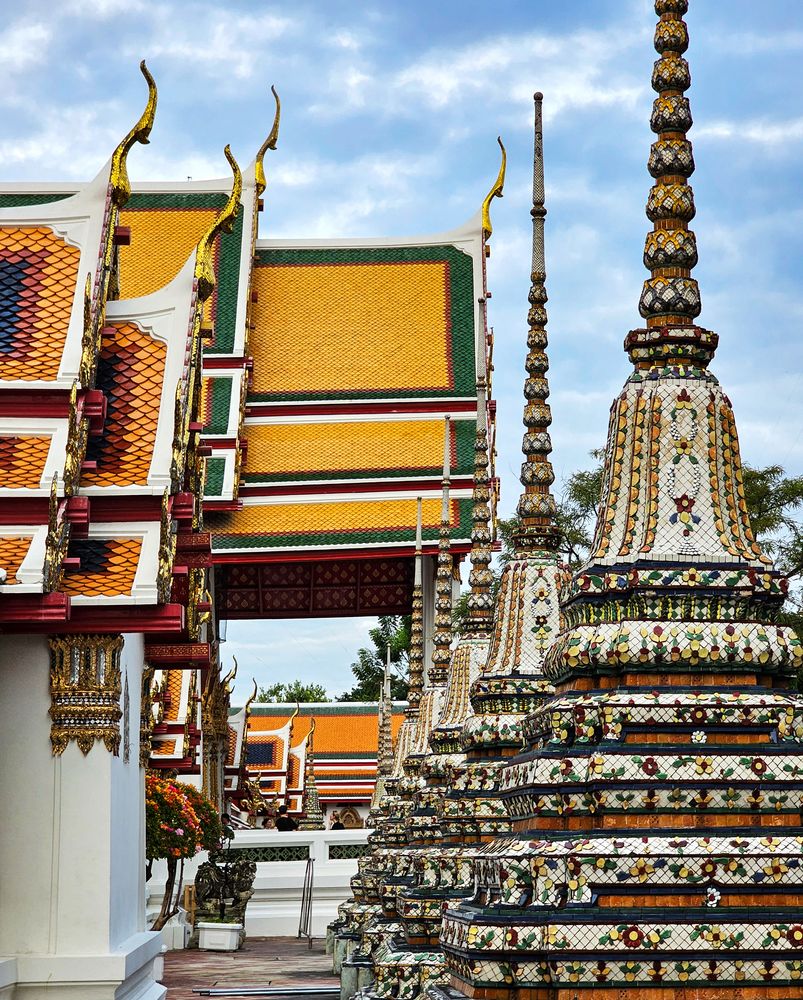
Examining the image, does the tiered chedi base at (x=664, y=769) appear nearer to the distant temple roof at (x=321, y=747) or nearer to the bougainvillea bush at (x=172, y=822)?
the bougainvillea bush at (x=172, y=822)

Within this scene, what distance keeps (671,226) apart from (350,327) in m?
26.9

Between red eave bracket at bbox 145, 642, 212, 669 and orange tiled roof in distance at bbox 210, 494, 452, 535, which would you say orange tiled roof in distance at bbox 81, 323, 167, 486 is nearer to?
red eave bracket at bbox 145, 642, 212, 669

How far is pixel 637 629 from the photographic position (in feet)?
18.4

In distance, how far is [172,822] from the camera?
2202cm

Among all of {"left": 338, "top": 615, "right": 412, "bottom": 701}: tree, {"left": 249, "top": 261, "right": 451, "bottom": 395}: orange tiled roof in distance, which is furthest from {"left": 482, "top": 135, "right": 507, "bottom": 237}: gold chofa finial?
{"left": 338, "top": 615, "right": 412, "bottom": 701}: tree

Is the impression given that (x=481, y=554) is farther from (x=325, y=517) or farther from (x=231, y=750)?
(x=231, y=750)

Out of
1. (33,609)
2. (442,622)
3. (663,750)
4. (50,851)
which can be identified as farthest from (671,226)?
A: (442,622)

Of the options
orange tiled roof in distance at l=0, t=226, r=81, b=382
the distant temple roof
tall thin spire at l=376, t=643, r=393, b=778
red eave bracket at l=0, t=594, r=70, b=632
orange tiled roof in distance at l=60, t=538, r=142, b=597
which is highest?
orange tiled roof in distance at l=0, t=226, r=81, b=382

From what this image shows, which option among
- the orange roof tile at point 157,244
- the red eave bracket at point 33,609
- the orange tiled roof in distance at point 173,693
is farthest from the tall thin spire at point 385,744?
the red eave bracket at point 33,609

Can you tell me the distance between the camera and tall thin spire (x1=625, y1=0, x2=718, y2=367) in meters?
6.01

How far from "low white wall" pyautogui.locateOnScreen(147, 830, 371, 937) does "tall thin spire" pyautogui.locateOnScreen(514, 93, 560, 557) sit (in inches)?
1003

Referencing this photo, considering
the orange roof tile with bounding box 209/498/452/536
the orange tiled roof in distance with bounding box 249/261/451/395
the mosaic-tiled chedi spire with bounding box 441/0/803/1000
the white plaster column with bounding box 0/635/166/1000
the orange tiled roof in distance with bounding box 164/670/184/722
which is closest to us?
the mosaic-tiled chedi spire with bounding box 441/0/803/1000

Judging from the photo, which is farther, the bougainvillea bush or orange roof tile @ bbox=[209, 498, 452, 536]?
orange roof tile @ bbox=[209, 498, 452, 536]

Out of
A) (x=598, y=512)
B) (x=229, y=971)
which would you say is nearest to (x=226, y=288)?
(x=229, y=971)
